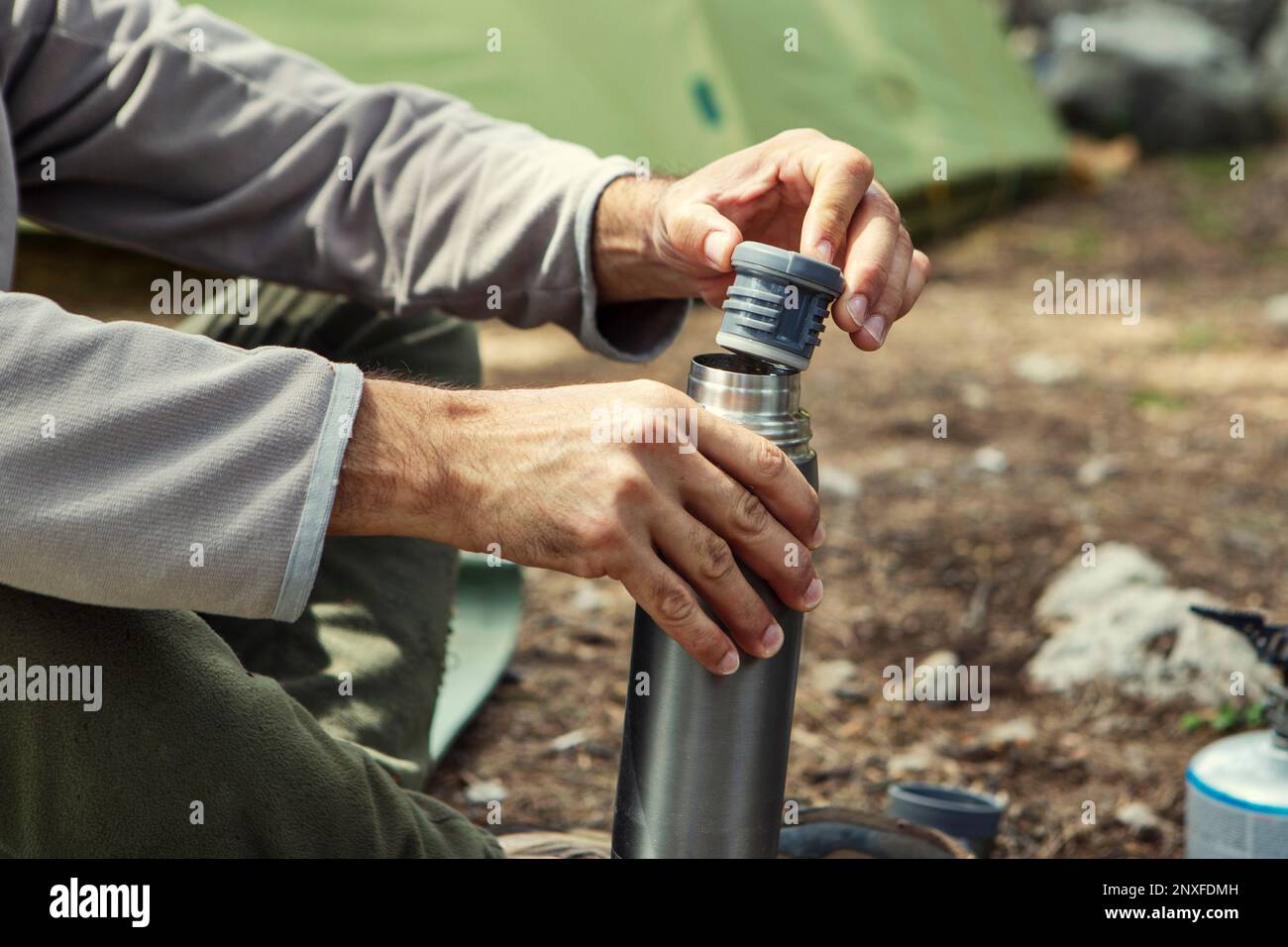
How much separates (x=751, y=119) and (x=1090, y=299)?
156 cm

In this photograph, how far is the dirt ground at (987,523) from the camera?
2215 mm

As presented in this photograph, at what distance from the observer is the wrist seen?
172 centimetres

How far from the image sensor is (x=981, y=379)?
4246 millimetres

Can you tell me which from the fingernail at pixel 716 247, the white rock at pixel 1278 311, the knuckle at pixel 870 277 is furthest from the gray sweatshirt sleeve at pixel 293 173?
the white rock at pixel 1278 311

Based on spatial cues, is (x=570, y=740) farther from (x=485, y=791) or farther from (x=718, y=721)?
(x=718, y=721)

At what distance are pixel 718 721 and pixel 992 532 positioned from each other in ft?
6.13

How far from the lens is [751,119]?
16.0ft

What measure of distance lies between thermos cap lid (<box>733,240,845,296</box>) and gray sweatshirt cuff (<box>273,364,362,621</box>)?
38cm

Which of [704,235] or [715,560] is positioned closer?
[715,560]

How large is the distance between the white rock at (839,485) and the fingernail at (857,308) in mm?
1835

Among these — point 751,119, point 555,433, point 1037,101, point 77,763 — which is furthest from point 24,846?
point 1037,101

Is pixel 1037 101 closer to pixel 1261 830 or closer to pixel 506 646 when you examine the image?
pixel 506 646

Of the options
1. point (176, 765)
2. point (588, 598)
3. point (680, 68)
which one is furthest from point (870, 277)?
point (680, 68)

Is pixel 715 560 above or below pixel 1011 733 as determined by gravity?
above
